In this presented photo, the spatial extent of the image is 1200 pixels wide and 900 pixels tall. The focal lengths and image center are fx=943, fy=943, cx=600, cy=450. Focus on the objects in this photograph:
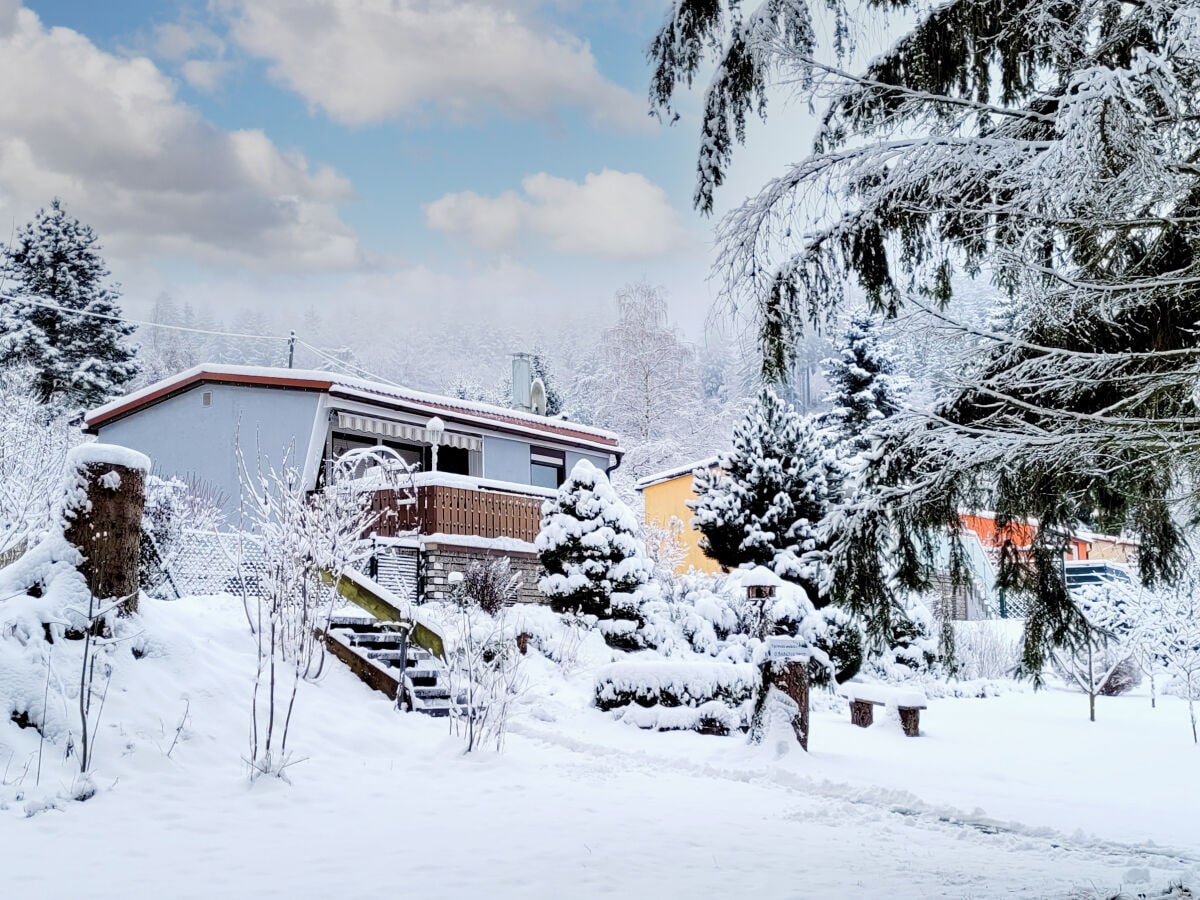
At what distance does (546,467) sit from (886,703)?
39.4ft

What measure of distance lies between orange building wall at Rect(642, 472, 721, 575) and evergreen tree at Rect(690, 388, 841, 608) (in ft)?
30.3

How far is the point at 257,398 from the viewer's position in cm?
1800

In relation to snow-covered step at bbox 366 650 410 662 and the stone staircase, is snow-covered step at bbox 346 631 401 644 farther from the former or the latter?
snow-covered step at bbox 366 650 410 662

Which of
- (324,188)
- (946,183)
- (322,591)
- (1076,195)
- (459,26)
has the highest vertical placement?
Answer: (324,188)

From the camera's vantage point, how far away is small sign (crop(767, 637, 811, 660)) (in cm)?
912

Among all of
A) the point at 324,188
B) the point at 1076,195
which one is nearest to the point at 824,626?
the point at 1076,195

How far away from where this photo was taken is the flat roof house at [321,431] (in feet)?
55.0

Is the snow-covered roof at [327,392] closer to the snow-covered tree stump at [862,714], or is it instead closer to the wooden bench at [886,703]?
the wooden bench at [886,703]

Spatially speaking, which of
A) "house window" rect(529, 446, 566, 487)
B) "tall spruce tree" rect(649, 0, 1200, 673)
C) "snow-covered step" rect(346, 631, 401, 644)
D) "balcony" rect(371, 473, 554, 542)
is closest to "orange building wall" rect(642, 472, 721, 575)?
"house window" rect(529, 446, 566, 487)

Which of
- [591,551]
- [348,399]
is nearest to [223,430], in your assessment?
[348,399]

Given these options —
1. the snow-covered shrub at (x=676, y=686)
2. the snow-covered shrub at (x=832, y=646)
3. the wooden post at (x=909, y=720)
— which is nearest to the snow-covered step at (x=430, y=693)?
the snow-covered shrub at (x=676, y=686)

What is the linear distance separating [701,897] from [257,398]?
15.9m

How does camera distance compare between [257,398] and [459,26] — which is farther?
[257,398]

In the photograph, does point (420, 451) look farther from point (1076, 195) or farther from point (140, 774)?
point (1076, 195)
